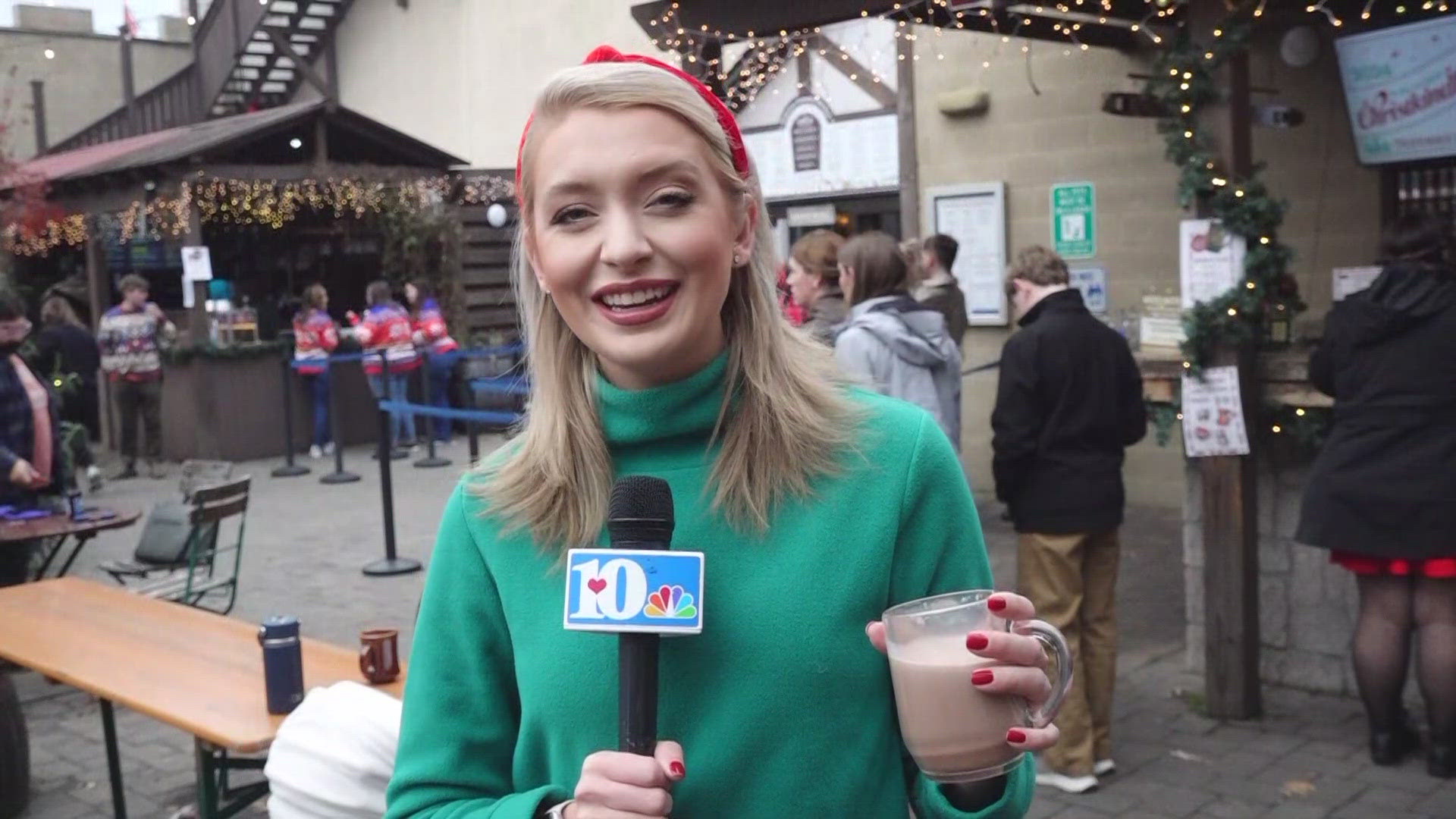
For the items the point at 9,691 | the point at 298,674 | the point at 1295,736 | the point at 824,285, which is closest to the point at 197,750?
the point at 298,674

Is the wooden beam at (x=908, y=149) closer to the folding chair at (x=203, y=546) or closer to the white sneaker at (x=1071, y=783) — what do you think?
the folding chair at (x=203, y=546)

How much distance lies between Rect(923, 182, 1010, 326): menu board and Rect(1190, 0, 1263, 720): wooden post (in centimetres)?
444

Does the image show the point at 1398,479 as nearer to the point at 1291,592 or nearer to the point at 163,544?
the point at 1291,592

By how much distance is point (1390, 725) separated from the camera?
16.4ft

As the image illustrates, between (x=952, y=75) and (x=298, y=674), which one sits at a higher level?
(x=952, y=75)

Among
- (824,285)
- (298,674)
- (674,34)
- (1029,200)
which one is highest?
(674,34)

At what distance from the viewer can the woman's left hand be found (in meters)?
1.33

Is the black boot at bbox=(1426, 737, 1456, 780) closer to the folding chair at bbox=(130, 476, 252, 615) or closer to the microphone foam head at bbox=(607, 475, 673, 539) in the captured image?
the microphone foam head at bbox=(607, 475, 673, 539)

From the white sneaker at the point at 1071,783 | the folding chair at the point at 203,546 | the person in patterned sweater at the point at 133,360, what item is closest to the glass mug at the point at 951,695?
the white sneaker at the point at 1071,783

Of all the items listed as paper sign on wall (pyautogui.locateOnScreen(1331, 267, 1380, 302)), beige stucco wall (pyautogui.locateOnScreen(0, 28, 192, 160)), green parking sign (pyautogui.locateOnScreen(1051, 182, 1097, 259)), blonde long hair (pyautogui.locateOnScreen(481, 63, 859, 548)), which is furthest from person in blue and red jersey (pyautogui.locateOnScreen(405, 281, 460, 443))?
blonde long hair (pyautogui.locateOnScreen(481, 63, 859, 548))

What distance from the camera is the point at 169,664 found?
415 centimetres

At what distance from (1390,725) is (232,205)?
43.8ft

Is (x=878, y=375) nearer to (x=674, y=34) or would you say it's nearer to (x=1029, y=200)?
(x=674, y=34)

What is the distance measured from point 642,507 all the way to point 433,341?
13600 millimetres
